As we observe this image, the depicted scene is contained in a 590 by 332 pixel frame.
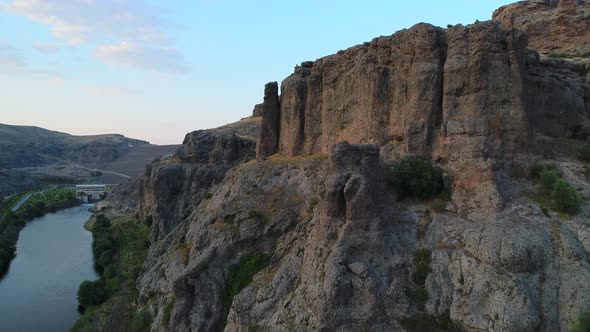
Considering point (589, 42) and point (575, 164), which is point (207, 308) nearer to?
point (575, 164)

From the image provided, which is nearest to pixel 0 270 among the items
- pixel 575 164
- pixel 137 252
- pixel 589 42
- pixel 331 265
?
pixel 137 252

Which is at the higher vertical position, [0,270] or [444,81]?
[444,81]

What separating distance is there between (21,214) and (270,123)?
81.8 metres

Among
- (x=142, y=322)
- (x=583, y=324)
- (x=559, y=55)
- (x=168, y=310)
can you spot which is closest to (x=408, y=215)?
(x=583, y=324)

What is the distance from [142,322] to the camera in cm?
3509

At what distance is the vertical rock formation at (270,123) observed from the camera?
43.6 metres

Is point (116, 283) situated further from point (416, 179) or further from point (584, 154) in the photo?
point (584, 154)

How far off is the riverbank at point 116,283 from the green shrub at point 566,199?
2817 centimetres

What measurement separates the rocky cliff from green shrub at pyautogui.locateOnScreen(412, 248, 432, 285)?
0.07m

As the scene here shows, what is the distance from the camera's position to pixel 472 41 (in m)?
27.6

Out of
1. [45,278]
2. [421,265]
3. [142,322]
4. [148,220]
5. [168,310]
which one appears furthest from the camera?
[148,220]

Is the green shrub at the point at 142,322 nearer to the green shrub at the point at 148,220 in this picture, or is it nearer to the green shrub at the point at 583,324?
the green shrub at the point at 583,324

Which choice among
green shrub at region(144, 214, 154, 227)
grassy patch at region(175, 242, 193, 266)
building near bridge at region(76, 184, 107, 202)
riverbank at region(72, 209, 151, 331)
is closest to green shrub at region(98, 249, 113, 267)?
riverbank at region(72, 209, 151, 331)

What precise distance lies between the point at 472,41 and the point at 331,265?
1532 cm
